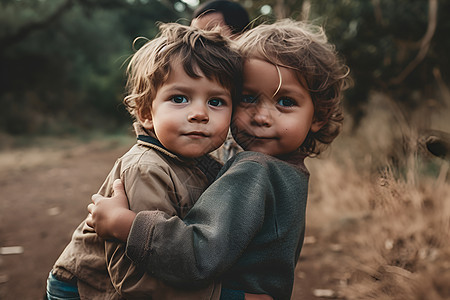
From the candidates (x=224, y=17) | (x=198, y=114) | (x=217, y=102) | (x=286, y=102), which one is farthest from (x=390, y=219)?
(x=198, y=114)

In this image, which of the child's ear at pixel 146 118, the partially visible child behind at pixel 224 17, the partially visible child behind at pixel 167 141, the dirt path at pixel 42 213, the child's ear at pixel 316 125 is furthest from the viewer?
the dirt path at pixel 42 213

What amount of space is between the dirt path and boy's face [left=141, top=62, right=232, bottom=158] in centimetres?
266

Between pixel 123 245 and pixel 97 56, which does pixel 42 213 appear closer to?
pixel 123 245

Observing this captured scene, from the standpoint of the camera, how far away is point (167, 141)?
143cm

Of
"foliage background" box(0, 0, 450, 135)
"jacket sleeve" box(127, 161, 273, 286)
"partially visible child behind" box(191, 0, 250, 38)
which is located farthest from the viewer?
"foliage background" box(0, 0, 450, 135)

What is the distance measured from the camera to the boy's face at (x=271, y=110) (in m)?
1.51

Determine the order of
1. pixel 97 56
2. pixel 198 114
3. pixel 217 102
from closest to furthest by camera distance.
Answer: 1. pixel 198 114
2. pixel 217 102
3. pixel 97 56

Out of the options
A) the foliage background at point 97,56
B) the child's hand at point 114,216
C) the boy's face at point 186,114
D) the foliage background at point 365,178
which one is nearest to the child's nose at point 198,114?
the boy's face at point 186,114

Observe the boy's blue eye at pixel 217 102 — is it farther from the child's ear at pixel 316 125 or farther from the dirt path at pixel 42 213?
the dirt path at pixel 42 213

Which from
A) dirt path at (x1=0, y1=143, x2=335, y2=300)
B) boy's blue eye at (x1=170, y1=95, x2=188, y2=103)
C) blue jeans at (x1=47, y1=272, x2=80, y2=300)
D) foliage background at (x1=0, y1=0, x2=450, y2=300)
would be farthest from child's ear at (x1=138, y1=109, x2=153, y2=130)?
dirt path at (x1=0, y1=143, x2=335, y2=300)

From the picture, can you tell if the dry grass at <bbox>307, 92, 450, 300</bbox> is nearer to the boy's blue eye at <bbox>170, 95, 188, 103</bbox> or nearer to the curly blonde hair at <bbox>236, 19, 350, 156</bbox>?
the curly blonde hair at <bbox>236, 19, 350, 156</bbox>

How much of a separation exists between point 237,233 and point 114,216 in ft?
1.30

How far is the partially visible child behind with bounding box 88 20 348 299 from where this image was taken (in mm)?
1233

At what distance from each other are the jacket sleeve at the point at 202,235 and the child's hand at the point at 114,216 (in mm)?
49
